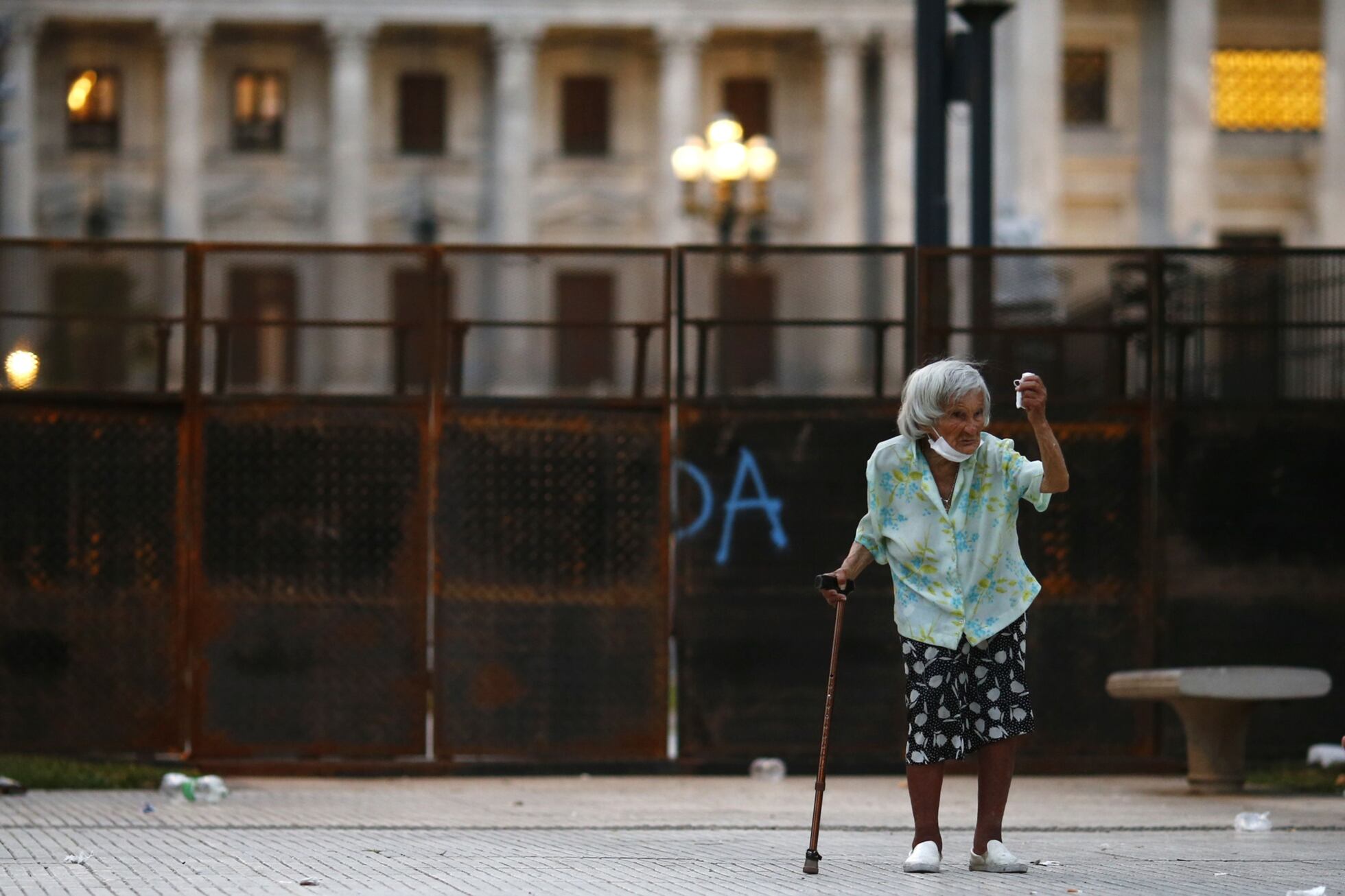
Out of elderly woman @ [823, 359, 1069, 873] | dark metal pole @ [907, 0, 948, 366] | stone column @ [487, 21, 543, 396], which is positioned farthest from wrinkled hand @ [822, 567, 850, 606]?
stone column @ [487, 21, 543, 396]

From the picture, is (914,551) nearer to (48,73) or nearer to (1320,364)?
(1320,364)

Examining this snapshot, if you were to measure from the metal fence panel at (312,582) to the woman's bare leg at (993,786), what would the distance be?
15.5 ft

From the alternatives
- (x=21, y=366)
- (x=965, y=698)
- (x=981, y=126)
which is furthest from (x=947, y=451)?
(x=981, y=126)

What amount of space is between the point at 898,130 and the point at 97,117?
2090 centimetres

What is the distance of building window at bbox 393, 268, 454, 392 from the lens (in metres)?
12.3

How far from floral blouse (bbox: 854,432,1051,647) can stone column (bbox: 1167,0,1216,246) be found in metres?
52.7

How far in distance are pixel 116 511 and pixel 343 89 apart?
5169 cm

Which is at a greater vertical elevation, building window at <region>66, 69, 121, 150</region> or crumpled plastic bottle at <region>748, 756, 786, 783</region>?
building window at <region>66, 69, 121, 150</region>

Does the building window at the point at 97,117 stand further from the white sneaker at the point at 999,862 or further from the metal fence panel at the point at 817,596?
the white sneaker at the point at 999,862

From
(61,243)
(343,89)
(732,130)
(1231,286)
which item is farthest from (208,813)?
(343,89)

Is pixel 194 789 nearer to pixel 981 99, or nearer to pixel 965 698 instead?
pixel 965 698

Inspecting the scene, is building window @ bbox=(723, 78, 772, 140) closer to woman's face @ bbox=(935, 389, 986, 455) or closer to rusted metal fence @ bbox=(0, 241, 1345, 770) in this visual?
rusted metal fence @ bbox=(0, 241, 1345, 770)

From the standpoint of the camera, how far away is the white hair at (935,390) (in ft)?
25.3

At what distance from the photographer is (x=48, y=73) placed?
63500 mm
